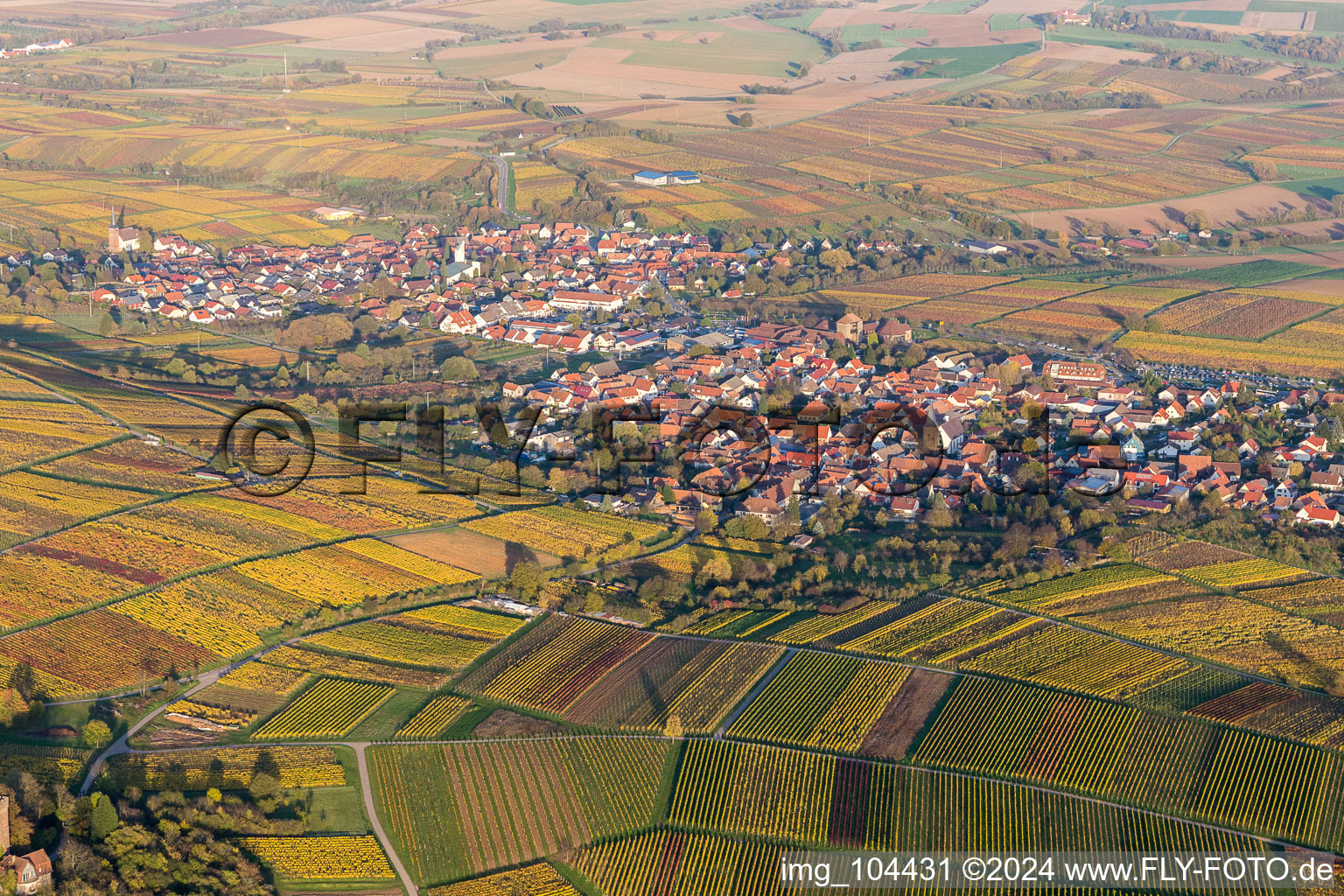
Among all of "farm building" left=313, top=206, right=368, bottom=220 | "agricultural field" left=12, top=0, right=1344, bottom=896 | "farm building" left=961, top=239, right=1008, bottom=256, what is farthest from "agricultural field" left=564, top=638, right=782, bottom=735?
"farm building" left=313, top=206, right=368, bottom=220

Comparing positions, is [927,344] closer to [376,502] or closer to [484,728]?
[376,502]

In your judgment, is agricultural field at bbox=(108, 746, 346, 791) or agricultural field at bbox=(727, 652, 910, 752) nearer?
agricultural field at bbox=(108, 746, 346, 791)

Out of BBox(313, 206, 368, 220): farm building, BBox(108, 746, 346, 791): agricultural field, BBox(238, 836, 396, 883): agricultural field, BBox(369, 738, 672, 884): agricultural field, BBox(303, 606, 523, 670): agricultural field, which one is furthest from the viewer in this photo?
BBox(313, 206, 368, 220): farm building

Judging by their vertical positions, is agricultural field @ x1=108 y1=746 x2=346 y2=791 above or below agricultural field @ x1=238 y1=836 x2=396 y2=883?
above

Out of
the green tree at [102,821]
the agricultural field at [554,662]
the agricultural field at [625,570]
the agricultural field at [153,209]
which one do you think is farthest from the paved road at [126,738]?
the agricultural field at [153,209]

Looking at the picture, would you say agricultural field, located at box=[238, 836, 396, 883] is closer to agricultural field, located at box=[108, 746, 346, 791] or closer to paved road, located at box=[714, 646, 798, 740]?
agricultural field, located at box=[108, 746, 346, 791]

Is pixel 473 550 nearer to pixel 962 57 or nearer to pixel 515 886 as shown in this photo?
pixel 515 886

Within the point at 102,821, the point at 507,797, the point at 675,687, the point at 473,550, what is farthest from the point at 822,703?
the point at 102,821

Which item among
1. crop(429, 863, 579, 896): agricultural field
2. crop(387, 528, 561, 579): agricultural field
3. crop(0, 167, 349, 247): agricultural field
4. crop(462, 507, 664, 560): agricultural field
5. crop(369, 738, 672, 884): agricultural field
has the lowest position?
crop(429, 863, 579, 896): agricultural field

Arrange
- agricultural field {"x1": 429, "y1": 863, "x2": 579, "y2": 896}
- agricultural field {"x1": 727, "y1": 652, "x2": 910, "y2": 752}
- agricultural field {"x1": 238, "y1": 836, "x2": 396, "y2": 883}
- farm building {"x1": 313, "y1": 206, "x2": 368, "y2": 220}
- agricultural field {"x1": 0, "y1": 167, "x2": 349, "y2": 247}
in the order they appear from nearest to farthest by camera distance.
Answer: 1. agricultural field {"x1": 429, "y1": 863, "x2": 579, "y2": 896}
2. agricultural field {"x1": 238, "y1": 836, "x2": 396, "y2": 883}
3. agricultural field {"x1": 727, "y1": 652, "x2": 910, "y2": 752}
4. agricultural field {"x1": 0, "y1": 167, "x2": 349, "y2": 247}
5. farm building {"x1": 313, "y1": 206, "x2": 368, "y2": 220}

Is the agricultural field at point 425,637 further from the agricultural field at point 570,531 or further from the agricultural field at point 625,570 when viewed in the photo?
the agricultural field at point 570,531
